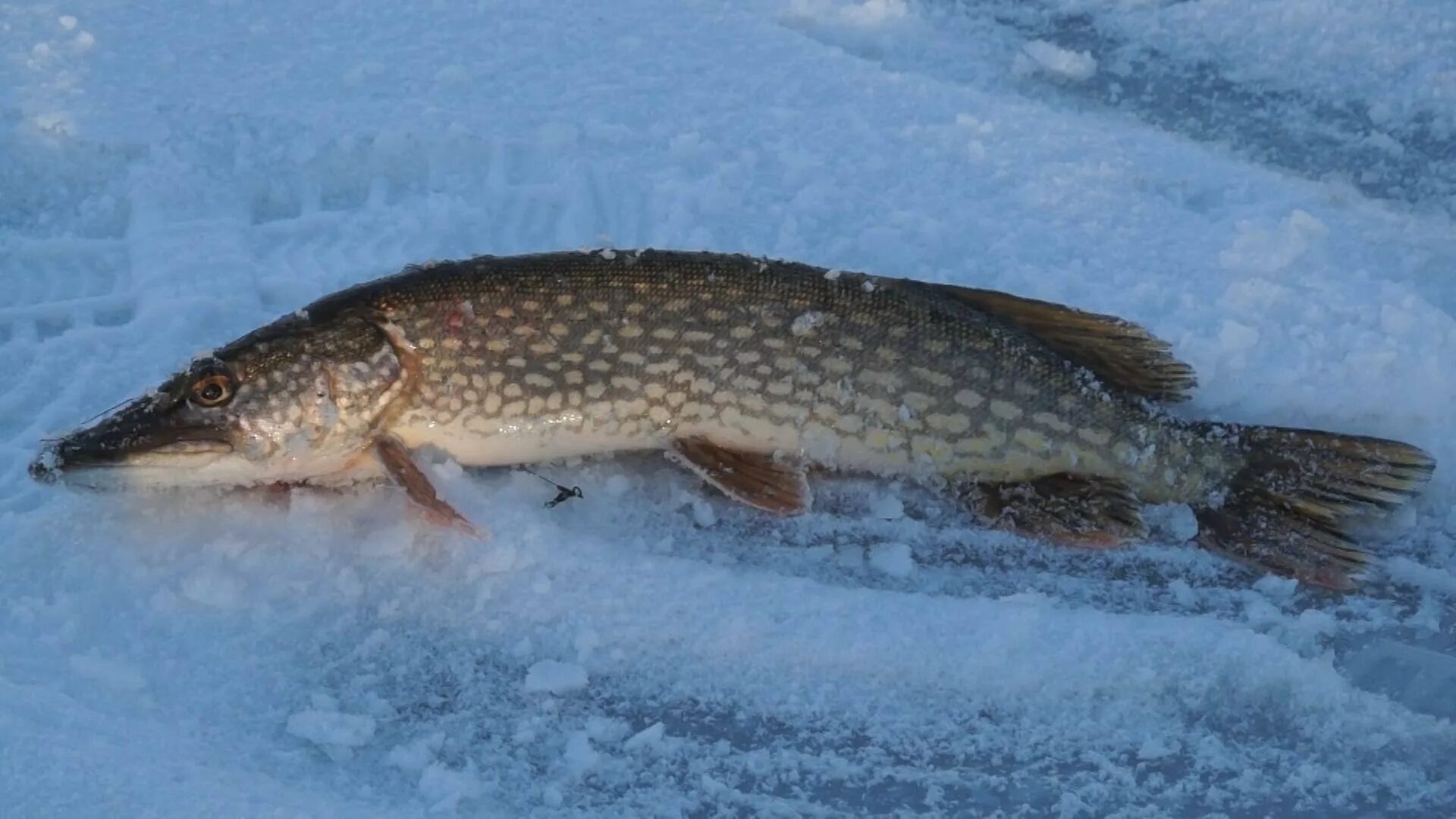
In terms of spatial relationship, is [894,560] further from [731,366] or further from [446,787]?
[446,787]

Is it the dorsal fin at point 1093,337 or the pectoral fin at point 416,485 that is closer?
the pectoral fin at point 416,485

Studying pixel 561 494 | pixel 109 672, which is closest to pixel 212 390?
pixel 109 672

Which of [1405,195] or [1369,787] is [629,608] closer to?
[1369,787]

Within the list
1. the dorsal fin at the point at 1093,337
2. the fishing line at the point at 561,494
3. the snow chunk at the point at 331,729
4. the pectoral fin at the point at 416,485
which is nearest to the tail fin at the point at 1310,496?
the dorsal fin at the point at 1093,337

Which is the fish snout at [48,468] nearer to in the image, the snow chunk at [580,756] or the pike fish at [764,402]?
the pike fish at [764,402]

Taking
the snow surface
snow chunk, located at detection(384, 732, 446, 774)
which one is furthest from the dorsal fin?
snow chunk, located at detection(384, 732, 446, 774)

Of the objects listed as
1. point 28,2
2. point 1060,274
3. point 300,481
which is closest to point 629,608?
point 300,481

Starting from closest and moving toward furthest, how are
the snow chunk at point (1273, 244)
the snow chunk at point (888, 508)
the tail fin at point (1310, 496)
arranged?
the tail fin at point (1310, 496), the snow chunk at point (888, 508), the snow chunk at point (1273, 244)

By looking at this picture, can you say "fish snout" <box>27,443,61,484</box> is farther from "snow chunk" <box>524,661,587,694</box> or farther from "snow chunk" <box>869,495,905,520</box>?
"snow chunk" <box>869,495,905,520</box>
